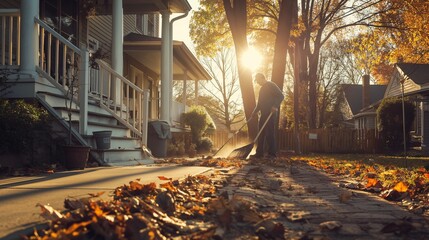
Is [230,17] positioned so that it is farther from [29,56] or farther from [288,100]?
[288,100]

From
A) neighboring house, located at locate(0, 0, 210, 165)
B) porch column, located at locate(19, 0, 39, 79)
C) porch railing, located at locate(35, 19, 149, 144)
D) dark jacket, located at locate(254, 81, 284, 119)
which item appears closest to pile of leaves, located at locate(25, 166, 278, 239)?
neighboring house, located at locate(0, 0, 210, 165)

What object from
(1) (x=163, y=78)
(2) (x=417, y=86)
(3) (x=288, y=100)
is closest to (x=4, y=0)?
(1) (x=163, y=78)

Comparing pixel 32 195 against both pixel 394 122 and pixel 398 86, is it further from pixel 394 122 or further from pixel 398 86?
pixel 398 86

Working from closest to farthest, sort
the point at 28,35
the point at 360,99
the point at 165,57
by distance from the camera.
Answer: the point at 28,35 < the point at 165,57 < the point at 360,99

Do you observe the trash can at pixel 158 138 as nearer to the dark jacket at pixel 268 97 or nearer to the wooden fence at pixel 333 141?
the dark jacket at pixel 268 97

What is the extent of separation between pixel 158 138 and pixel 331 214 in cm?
1075

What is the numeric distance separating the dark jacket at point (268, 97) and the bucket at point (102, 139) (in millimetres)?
4381

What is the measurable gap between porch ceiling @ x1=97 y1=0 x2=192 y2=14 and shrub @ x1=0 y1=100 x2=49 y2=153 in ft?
26.6

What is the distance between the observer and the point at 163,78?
1464cm

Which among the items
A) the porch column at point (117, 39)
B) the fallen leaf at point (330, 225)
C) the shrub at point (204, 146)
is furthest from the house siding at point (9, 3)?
the fallen leaf at point (330, 225)

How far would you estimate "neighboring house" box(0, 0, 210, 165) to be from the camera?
7727 mm

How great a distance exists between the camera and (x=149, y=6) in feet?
48.2

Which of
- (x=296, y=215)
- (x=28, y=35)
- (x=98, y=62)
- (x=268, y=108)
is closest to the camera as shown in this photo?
(x=296, y=215)

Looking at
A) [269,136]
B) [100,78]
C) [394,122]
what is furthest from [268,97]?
[394,122]
